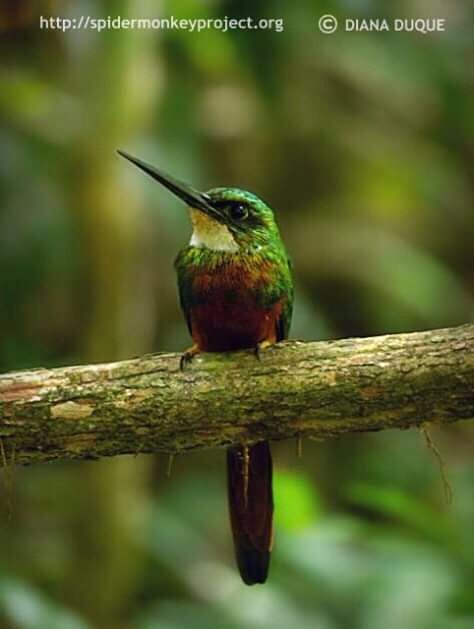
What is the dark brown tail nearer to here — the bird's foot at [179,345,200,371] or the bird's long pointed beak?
the bird's foot at [179,345,200,371]

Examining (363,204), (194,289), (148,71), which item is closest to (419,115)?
(363,204)

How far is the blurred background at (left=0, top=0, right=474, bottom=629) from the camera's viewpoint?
9.14ft

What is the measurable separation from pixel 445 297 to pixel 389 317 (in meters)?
0.25

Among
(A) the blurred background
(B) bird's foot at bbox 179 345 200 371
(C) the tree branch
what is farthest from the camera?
(A) the blurred background

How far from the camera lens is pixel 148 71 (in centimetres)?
350

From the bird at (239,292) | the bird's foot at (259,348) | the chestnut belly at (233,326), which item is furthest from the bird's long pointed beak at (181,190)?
the bird's foot at (259,348)

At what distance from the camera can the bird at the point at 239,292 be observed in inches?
90.4

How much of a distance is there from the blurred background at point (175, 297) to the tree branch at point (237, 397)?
0.56 feet

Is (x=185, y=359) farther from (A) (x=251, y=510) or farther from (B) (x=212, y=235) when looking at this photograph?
(A) (x=251, y=510)

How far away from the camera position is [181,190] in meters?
2.30

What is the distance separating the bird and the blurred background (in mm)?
265

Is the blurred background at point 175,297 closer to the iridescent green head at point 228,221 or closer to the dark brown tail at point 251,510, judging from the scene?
the dark brown tail at point 251,510

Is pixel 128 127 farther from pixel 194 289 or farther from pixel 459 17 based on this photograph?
pixel 459 17

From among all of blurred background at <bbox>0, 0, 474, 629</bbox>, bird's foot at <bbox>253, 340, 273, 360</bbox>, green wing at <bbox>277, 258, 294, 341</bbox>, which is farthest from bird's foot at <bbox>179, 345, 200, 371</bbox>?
blurred background at <bbox>0, 0, 474, 629</bbox>
